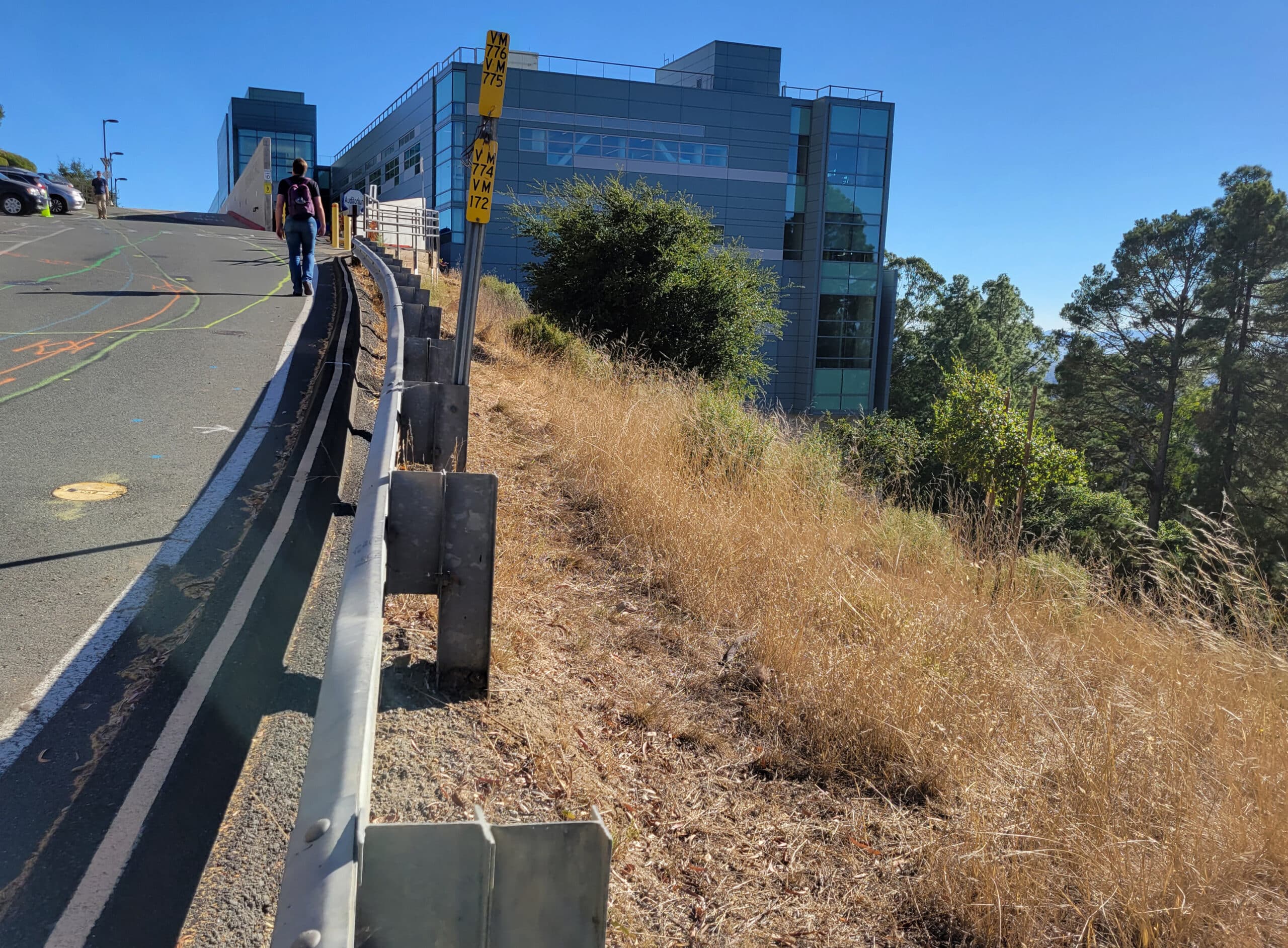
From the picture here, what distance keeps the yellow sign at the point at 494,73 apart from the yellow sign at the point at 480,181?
0.58 ft

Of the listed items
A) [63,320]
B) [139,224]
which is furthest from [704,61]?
[63,320]

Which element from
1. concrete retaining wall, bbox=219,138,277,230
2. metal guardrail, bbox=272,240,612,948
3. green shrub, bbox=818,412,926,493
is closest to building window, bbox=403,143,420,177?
concrete retaining wall, bbox=219,138,277,230

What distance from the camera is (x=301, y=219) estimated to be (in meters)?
14.4

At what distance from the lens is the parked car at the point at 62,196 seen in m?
34.2

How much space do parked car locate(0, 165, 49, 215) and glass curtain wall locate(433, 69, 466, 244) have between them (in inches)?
777

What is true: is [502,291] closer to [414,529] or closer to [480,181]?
[480,181]

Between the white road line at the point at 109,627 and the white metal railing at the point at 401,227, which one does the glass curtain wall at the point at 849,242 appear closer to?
the white metal railing at the point at 401,227

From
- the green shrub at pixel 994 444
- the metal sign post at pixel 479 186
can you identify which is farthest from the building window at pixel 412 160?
the metal sign post at pixel 479 186

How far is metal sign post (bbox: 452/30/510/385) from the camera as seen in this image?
5387 mm

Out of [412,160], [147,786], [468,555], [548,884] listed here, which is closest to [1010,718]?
[468,555]

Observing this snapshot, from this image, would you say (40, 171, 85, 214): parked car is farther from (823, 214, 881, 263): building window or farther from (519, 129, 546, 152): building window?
(823, 214, 881, 263): building window

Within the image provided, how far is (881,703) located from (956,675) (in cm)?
64

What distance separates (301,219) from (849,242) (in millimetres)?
46474

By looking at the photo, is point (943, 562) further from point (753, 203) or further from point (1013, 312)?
point (1013, 312)
